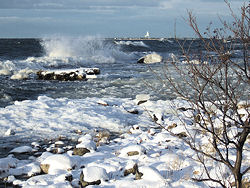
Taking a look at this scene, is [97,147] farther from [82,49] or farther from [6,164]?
[82,49]

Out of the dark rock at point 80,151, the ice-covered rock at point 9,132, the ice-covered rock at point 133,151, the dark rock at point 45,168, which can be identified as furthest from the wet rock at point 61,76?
the dark rock at point 45,168

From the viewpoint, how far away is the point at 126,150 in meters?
4.74

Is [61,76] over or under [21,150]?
over

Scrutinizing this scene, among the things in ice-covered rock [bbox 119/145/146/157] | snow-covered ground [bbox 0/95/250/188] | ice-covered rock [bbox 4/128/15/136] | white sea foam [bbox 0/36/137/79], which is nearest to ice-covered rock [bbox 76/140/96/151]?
snow-covered ground [bbox 0/95/250/188]

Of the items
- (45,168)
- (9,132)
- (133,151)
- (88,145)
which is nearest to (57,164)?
(45,168)

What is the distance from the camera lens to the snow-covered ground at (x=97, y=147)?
368 centimetres

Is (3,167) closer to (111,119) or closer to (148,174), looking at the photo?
(148,174)

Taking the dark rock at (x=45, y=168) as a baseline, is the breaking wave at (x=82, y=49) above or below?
above

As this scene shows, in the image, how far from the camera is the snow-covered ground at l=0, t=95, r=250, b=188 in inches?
145

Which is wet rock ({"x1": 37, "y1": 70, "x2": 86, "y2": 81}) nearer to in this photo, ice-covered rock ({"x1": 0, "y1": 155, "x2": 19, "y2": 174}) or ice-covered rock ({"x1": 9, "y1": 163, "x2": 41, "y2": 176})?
ice-covered rock ({"x1": 0, "y1": 155, "x2": 19, "y2": 174})

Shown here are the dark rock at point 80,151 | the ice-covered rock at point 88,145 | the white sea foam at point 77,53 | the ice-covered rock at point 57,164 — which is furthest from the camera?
the white sea foam at point 77,53

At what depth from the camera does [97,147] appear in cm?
534

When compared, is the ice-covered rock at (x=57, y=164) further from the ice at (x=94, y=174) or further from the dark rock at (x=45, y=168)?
the ice at (x=94, y=174)

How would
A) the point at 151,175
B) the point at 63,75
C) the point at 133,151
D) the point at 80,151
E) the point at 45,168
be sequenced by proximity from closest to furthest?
the point at 151,175 < the point at 45,168 < the point at 133,151 < the point at 80,151 < the point at 63,75
